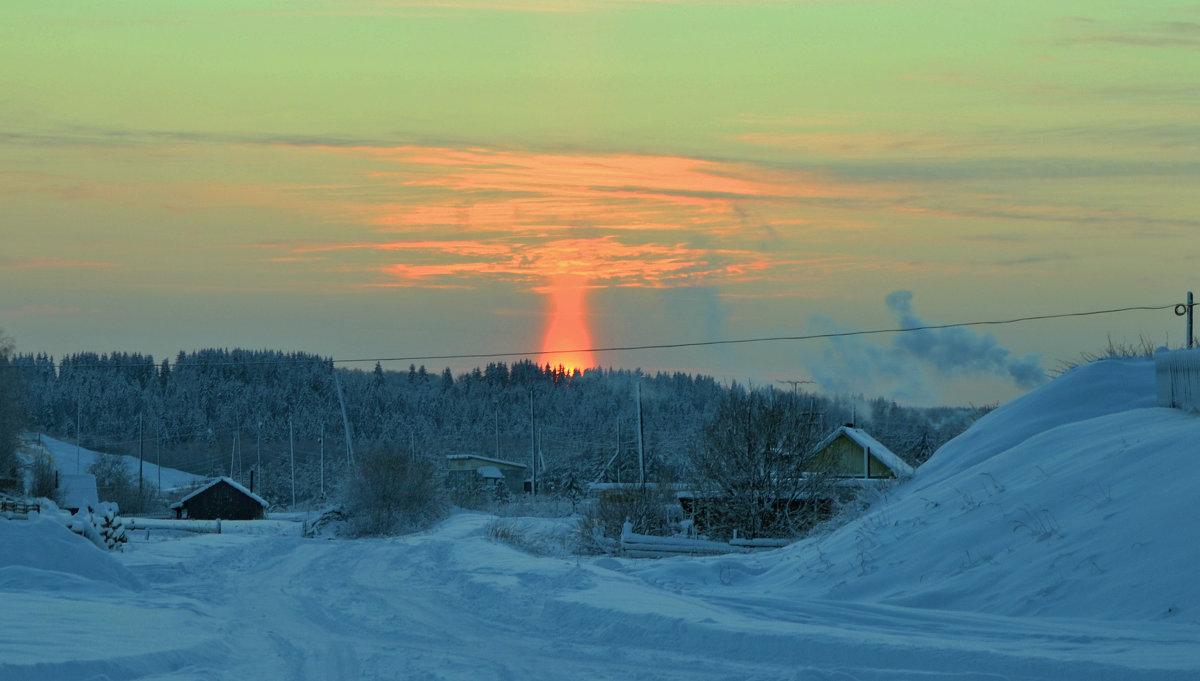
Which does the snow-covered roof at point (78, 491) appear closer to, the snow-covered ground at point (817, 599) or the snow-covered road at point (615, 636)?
the snow-covered ground at point (817, 599)

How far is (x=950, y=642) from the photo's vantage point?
35.2 ft

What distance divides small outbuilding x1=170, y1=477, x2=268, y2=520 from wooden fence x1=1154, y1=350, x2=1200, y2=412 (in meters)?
70.3

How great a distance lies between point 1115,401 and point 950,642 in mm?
12997

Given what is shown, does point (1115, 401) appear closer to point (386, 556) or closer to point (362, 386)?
point (386, 556)

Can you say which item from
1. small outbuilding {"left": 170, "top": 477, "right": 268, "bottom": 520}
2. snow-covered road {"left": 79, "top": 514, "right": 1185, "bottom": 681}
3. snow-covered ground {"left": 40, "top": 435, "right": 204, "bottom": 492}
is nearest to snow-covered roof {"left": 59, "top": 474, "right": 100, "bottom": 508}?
small outbuilding {"left": 170, "top": 477, "right": 268, "bottom": 520}

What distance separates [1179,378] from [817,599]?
792 centimetres

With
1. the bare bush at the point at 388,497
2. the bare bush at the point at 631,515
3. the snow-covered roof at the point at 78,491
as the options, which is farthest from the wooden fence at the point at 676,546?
the snow-covered roof at the point at 78,491

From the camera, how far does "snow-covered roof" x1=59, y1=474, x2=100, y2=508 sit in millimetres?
64312

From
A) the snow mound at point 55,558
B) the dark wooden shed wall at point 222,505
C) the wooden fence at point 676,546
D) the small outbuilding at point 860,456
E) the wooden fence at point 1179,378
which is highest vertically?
the wooden fence at point 1179,378

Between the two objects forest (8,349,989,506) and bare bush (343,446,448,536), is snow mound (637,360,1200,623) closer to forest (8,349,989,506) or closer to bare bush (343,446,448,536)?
bare bush (343,446,448,536)

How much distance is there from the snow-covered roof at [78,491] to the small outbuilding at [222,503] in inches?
347

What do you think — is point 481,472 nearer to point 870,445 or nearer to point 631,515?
point 870,445

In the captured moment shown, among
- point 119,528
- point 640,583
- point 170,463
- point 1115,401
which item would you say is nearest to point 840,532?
point 640,583

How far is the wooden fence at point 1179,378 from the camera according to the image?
58.7 feet
